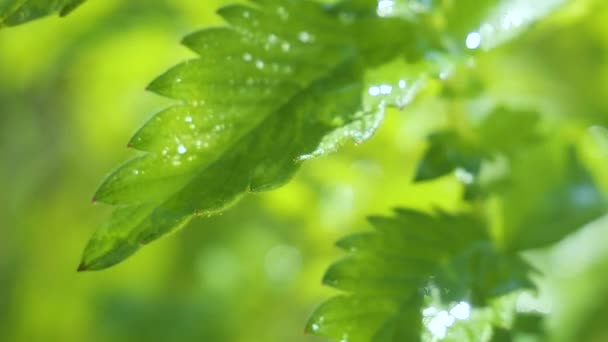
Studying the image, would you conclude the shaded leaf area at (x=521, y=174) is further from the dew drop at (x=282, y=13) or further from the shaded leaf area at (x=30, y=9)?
the shaded leaf area at (x=30, y=9)

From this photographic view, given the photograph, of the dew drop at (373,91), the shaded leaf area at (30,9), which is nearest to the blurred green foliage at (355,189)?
the dew drop at (373,91)

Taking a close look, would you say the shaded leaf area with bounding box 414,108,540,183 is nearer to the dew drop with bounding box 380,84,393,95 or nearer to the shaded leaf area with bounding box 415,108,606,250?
the shaded leaf area with bounding box 415,108,606,250

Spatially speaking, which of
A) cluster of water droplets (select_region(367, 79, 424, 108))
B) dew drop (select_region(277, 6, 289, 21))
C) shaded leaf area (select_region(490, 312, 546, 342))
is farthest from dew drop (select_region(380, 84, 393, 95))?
shaded leaf area (select_region(490, 312, 546, 342))

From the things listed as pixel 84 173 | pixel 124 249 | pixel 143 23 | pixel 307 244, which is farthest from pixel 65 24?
pixel 124 249

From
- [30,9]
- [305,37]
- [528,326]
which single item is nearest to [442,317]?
[528,326]

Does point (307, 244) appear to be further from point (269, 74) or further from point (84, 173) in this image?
point (269, 74)

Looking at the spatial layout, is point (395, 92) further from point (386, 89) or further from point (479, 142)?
point (479, 142)
